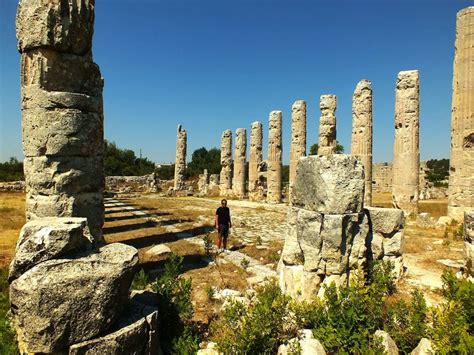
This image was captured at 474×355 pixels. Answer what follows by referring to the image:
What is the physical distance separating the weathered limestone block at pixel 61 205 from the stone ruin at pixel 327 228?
3506mm

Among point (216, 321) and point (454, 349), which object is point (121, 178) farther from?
point (454, 349)

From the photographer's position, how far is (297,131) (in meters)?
21.3

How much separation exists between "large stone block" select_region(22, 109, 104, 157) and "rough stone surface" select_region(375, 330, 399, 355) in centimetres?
548

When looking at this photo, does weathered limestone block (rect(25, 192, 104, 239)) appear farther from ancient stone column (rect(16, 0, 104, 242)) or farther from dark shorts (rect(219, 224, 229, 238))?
dark shorts (rect(219, 224, 229, 238))

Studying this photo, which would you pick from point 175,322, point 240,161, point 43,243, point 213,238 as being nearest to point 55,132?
point 43,243

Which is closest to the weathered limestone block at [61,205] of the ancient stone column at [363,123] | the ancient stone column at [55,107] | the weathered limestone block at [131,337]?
the ancient stone column at [55,107]

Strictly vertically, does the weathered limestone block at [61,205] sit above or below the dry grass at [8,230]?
above

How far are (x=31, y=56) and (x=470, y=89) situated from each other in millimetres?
Answer: 15265

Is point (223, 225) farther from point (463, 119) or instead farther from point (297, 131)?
point (297, 131)

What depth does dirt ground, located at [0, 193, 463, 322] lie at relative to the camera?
20.4 feet

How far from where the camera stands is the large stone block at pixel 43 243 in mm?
3047

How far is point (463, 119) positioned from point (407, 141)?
2.45 meters

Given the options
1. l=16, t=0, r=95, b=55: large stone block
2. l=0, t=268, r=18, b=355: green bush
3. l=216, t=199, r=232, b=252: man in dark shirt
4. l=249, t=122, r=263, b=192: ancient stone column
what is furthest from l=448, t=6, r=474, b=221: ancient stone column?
l=0, t=268, r=18, b=355: green bush

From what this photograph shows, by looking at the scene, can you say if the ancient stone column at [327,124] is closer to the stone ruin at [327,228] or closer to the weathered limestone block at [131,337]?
the stone ruin at [327,228]
